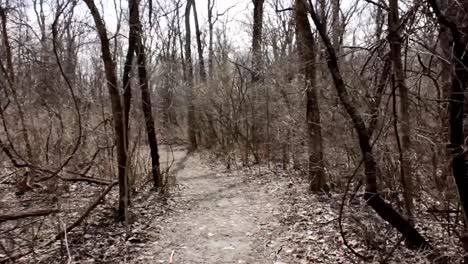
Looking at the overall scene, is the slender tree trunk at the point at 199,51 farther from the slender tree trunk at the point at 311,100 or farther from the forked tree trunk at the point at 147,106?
the slender tree trunk at the point at 311,100

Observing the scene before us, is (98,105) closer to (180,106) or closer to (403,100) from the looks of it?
(403,100)

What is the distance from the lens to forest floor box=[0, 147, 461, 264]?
4.77 meters

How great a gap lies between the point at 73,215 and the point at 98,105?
278cm

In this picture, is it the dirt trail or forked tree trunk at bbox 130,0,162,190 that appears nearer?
the dirt trail

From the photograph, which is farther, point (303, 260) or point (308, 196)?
point (308, 196)

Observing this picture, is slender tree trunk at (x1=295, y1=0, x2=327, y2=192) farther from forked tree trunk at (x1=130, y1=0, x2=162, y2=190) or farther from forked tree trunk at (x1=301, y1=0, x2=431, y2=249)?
forked tree trunk at (x1=130, y1=0, x2=162, y2=190)

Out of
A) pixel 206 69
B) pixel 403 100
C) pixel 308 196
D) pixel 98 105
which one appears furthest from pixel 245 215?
pixel 206 69

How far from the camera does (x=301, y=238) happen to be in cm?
549

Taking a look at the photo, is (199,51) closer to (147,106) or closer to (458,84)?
(147,106)

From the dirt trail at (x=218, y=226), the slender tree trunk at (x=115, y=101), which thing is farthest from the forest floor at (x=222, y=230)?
the slender tree trunk at (x=115, y=101)

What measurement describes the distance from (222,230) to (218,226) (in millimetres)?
214

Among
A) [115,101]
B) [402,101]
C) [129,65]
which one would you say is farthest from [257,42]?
[402,101]

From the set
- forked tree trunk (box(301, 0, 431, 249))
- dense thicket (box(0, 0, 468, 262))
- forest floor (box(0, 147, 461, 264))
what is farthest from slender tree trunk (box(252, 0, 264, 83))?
forked tree trunk (box(301, 0, 431, 249))

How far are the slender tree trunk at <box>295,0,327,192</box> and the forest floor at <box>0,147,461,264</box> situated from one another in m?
0.39
